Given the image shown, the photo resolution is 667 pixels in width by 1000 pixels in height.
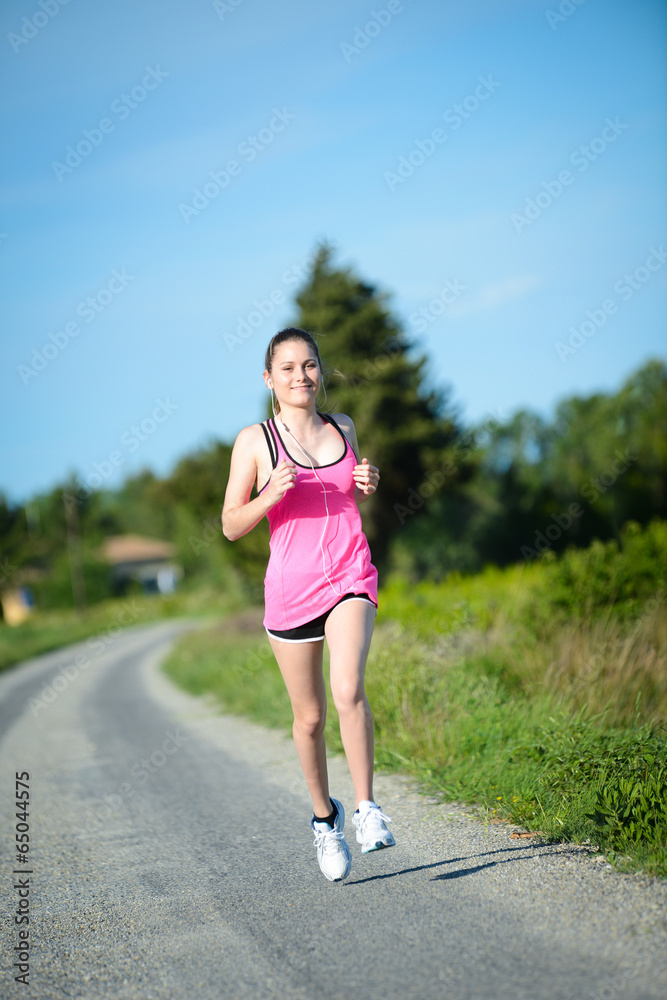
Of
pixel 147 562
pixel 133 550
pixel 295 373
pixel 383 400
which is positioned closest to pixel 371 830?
pixel 295 373

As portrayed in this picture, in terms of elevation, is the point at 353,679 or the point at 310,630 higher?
the point at 310,630

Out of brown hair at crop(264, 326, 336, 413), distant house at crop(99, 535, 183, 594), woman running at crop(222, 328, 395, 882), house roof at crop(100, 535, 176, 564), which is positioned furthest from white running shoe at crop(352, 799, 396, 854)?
house roof at crop(100, 535, 176, 564)

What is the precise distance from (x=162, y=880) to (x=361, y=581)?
1646 mm

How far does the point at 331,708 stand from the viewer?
634 centimetres

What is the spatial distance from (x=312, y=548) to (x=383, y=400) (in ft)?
Result: 71.3

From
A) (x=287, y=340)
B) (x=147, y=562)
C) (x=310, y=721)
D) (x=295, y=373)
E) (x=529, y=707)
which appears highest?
(x=287, y=340)

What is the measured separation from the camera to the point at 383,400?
2467cm

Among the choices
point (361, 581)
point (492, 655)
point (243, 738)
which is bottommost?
point (243, 738)

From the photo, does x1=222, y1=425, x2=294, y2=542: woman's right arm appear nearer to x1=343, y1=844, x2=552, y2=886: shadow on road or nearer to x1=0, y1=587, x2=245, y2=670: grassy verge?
x1=343, y1=844, x2=552, y2=886: shadow on road

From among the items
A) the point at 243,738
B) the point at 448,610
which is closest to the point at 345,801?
the point at 243,738

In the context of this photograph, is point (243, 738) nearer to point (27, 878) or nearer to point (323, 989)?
point (27, 878)

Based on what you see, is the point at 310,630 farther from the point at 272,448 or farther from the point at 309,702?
the point at 272,448

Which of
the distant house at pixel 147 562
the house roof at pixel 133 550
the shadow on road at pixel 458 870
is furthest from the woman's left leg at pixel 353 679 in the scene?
the house roof at pixel 133 550

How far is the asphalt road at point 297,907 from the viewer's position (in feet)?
7.89
